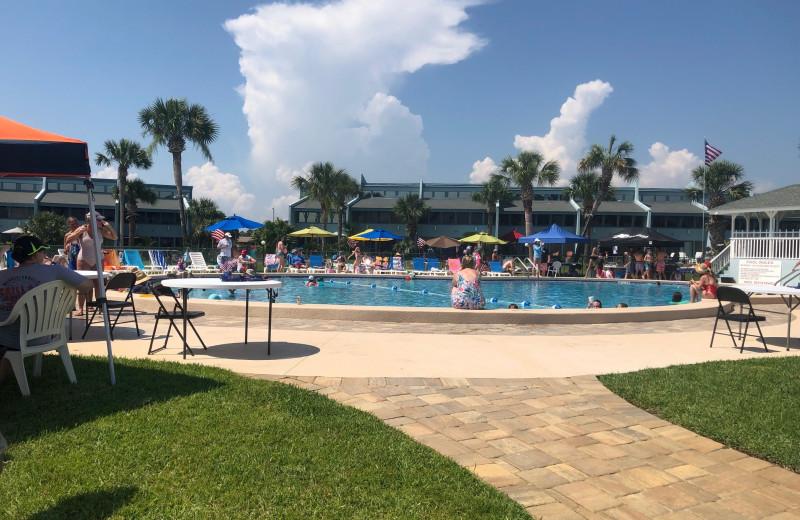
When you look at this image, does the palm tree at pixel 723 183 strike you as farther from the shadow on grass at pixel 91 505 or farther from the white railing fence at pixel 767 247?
the shadow on grass at pixel 91 505

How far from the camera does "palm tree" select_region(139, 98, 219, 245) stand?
3459cm

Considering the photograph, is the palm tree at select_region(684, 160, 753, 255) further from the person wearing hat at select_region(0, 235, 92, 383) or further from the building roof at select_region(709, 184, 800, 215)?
the person wearing hat at select_region(0, 235, 92, 383)

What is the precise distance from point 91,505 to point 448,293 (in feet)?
54.1

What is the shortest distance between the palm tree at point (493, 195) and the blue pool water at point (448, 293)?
2089 cm

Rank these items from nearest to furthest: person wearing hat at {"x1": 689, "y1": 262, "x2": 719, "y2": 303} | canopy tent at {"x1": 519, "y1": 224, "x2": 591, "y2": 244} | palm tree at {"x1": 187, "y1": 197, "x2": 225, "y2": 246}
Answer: person wearing hat at {"x1": 689, "y1": 262, "x2": 719, "y2": 303} < canopy tent at {"x1": 519, "y1": 224, "x2": 591, "y2": 244} < palm tree at {"x1": 187, "y1": 197, "x2": 225, "y2": 246}

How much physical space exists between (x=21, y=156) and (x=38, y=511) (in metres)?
3.48

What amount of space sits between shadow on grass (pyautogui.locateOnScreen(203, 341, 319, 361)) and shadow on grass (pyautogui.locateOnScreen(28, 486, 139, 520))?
130 inches

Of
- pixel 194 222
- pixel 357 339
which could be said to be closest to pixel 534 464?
pixel 357 339

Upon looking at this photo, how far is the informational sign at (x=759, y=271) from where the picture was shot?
18578 mm

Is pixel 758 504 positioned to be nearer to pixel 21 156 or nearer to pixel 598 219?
pixel 21 156

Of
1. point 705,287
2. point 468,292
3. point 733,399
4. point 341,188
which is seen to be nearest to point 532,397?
point 733,399

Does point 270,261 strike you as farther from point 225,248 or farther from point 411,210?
point 411,210

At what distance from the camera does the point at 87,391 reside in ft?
14.5

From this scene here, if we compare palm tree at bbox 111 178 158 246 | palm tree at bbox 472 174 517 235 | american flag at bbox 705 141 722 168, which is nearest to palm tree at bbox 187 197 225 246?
palm tree at bbox 111 178 158 246
